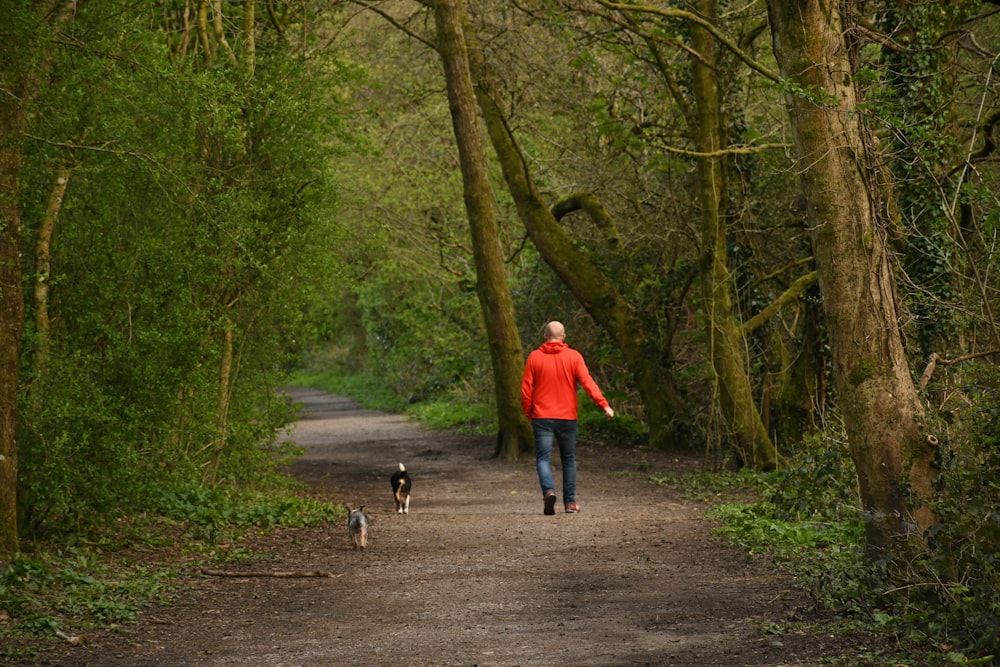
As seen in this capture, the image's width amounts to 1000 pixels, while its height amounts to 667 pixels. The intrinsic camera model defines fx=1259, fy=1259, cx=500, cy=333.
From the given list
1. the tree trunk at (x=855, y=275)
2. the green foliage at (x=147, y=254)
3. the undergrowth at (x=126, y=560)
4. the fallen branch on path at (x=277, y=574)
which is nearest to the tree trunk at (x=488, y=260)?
the green foliage at (x=147, y=254)

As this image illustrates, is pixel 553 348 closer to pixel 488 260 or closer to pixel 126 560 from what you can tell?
pixel 126 560

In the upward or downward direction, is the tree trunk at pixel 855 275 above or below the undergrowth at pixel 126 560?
above

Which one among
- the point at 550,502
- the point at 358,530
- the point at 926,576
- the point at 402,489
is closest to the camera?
the point at 926,576

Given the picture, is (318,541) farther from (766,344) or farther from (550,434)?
(766,344)

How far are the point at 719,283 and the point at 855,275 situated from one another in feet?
35.3

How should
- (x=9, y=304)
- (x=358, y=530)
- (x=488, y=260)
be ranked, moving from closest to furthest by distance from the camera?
(x=9, y=304) < (x=358, y=530) < (x=488, y=260)

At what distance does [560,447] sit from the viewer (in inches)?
594

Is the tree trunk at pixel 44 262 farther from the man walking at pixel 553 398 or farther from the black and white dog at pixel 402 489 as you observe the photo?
the man walking at pixel 553 398

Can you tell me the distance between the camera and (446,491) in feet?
62.5

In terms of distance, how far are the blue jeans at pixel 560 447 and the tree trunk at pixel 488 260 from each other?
7.95 m

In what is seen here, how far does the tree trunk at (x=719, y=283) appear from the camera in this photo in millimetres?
19016

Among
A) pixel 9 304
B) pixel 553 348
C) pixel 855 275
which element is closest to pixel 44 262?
pixel 9 304

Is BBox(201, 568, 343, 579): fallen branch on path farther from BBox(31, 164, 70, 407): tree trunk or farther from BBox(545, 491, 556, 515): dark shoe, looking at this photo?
BBox(545, 491, 556, 515): dark shoe

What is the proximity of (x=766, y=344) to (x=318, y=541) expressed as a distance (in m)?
9.84
